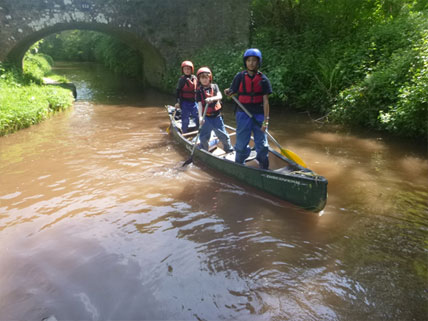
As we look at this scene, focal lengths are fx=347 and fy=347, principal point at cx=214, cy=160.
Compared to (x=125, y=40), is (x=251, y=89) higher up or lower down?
lower down

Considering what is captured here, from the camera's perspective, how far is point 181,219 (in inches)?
187

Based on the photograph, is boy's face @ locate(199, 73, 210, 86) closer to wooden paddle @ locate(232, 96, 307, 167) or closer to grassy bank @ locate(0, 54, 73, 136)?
wooden paddle @ locate(232, 96, 307, 167)

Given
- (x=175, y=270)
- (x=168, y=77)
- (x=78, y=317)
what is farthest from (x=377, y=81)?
(x=168, y=77)

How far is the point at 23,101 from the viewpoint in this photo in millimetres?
10000

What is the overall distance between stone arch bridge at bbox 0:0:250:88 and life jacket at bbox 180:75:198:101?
7705 millimetres

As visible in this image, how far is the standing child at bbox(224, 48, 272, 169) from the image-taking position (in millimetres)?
4902

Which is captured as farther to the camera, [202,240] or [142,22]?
[142,22]

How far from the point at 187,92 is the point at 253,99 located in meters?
2.64

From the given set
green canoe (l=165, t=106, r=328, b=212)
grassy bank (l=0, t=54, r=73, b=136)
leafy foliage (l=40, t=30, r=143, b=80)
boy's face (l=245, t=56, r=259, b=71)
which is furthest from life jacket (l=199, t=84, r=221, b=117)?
leafy foliage (l=40, t=30, r=143, b=80)

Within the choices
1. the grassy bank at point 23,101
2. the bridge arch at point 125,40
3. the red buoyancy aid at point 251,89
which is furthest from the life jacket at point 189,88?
the bridge arch at point 125,40

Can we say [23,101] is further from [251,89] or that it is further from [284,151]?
[284,151]

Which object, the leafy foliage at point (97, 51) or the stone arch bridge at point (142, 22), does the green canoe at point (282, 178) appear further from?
the leafy foliage at point (97, 51)

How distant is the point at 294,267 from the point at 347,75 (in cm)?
786

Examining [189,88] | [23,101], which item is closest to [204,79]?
[189,88]
